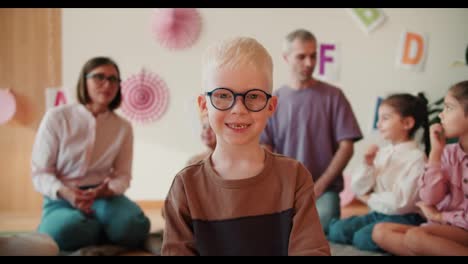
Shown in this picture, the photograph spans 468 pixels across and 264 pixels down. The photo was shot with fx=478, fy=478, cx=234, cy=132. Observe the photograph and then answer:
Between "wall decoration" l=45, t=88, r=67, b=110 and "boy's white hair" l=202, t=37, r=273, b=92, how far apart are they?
2.07 meters

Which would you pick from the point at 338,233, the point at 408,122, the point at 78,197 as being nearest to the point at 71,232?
the point at 78,197

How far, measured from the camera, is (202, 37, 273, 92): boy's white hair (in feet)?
2.71

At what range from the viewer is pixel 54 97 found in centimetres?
270

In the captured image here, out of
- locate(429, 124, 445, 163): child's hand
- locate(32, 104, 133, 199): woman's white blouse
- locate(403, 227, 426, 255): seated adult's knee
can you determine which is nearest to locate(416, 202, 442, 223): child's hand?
locate(403, 227, 426, 255): seated adult's knee

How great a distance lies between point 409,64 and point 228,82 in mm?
2339

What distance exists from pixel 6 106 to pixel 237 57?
2.18 metres

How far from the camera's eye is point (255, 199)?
858mm

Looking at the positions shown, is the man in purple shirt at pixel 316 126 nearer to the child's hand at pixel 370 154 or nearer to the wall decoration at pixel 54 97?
the child's hand at pixel 370 154

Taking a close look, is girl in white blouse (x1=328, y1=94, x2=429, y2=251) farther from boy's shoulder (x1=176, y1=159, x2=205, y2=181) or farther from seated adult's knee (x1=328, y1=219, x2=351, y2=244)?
boy's shoulder (x1=176, y1=159, x2=205, y2=181)

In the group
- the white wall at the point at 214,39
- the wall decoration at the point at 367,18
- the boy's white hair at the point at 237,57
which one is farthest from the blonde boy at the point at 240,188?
the wall decoration at the point at 367,18

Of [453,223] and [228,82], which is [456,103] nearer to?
[453,223]

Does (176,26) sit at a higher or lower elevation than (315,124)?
higher

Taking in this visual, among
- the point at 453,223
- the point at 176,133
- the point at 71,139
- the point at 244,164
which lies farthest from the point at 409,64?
the point at 244,164

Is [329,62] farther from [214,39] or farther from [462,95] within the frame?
[462,95]
